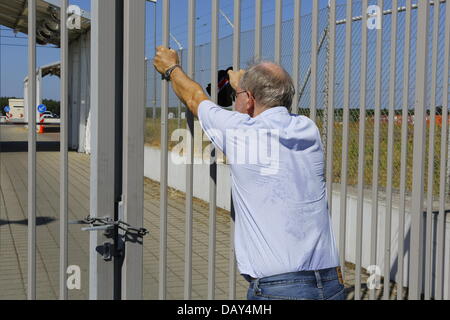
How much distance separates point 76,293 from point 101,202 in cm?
245

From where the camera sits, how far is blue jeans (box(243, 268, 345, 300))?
2.23 meters

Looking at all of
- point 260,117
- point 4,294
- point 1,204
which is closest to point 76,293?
point 4,294

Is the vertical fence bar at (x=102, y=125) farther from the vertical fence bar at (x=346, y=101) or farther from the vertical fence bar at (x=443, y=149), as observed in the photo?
the vertical fence bar at (x=443, y=149)

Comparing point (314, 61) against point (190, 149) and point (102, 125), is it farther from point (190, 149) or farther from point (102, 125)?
point (102, 125)

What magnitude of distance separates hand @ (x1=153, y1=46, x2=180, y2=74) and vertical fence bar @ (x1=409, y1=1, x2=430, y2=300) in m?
1.64

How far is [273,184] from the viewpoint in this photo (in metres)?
2.23

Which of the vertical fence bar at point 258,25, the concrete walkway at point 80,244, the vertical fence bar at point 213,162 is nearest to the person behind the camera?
the vertical fence bar at point 213,162

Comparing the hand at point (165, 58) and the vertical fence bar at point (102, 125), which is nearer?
the vertical fence bar at point (102, 125)

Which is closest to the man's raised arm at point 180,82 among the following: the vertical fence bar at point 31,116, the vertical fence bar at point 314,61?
the vertical fence bar at point 31,116

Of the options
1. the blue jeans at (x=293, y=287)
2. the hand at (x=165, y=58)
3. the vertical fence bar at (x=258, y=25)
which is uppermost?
the vertical fence bar at (x=258, y=25)

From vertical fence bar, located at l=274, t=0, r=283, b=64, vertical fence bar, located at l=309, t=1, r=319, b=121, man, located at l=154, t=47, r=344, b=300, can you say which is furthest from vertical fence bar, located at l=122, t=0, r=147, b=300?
vertical fence bar, located at l=309, t=1, r=319, b=121

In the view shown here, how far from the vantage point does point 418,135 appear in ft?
10.6

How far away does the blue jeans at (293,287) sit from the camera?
88.0 inches
